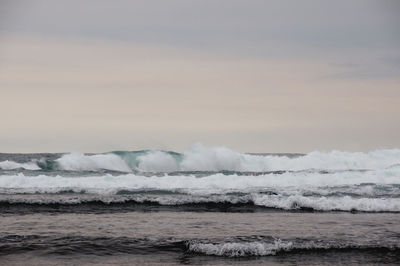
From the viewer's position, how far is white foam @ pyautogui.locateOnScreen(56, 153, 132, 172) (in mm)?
33031

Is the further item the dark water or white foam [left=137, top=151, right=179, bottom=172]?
white foam [left=137, top=151, right=179, bottom=172]

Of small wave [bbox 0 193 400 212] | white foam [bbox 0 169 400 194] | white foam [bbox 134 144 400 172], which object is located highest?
white foam [bbox 134 144 400 172]

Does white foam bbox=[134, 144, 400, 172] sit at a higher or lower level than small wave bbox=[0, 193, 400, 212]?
higher

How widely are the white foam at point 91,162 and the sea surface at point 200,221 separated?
6.10m

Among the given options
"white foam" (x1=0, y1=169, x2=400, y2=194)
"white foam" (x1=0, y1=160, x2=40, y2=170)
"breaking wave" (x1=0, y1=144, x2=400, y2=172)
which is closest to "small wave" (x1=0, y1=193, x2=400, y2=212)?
"white foam" (x1=0, y1=169, x2=400, y2=194)

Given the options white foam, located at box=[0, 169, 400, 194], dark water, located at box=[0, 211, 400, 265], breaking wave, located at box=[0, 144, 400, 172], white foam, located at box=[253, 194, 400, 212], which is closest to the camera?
dark water, located at box=[0, 211, 400, 265]

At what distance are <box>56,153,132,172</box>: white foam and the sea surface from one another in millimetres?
6104

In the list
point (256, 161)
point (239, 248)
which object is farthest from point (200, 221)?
point (256, 161)

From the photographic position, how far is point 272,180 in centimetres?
2428

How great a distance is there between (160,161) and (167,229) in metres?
23.8

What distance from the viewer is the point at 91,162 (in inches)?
1334

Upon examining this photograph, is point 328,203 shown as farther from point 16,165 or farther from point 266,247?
point 16,165

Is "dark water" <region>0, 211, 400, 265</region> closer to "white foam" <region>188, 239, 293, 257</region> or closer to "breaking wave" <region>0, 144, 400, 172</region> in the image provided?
"white foam" <region>188, 239, 293, 257</region>

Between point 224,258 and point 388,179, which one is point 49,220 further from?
point 388,179
